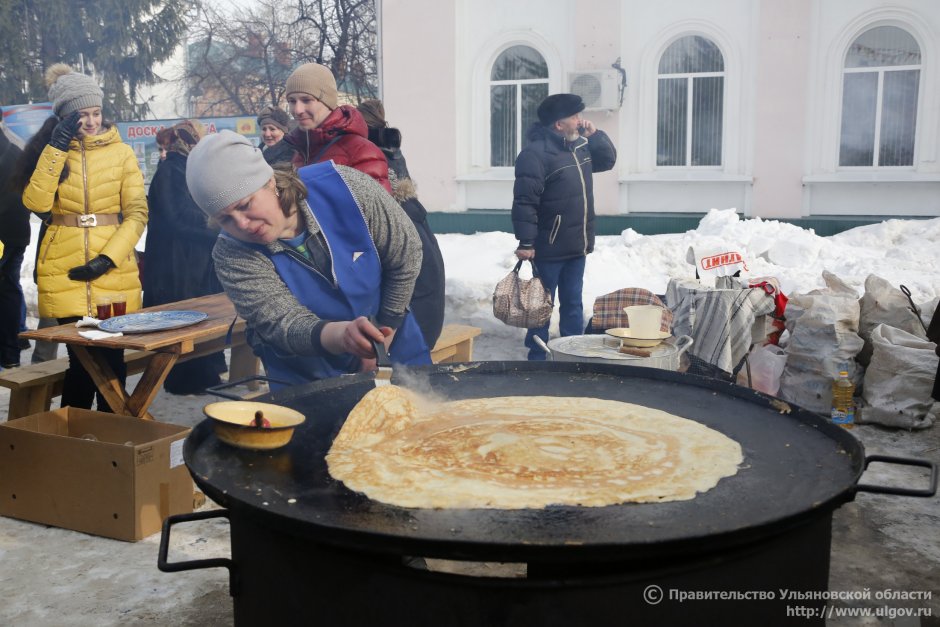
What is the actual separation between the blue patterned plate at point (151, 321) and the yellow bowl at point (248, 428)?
2367 millimetres

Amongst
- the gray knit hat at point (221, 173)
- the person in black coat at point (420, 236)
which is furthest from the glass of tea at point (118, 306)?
the gray knit hat at point (221, 173)

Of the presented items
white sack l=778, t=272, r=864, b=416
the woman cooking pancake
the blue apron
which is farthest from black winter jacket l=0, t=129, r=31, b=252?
white sack l=778, t=272, r=864, b=416

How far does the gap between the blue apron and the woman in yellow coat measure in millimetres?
1969

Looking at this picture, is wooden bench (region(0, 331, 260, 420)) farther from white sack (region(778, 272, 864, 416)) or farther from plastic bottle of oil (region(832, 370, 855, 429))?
plastic bottle of oil (region(832, 370, 855, 429))

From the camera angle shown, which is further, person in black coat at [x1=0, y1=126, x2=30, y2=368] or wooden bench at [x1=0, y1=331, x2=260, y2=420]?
person in black coat at [x1=0, y1=126, x2=30, y2=368]

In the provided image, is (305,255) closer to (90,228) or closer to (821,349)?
(90,228)

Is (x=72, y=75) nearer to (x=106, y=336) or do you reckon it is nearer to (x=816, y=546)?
(x=106, y=336)

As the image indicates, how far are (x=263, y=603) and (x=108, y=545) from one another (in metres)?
2.28

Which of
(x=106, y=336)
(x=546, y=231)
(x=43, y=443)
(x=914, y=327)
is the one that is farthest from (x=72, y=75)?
(x=914, y=327)

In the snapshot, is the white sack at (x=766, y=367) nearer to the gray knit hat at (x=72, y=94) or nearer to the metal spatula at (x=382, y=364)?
the metal spatula at (x=382, y=364)

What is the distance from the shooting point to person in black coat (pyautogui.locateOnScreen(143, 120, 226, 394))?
20.2 feet

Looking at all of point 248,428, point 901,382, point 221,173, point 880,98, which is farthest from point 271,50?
point 248,428

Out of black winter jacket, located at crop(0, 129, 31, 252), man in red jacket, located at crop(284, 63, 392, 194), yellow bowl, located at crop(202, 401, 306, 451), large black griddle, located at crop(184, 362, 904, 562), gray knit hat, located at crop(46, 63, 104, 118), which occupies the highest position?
gray knit hat, located at crop(46, 63, 104, 118)

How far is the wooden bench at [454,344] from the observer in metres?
5.61
